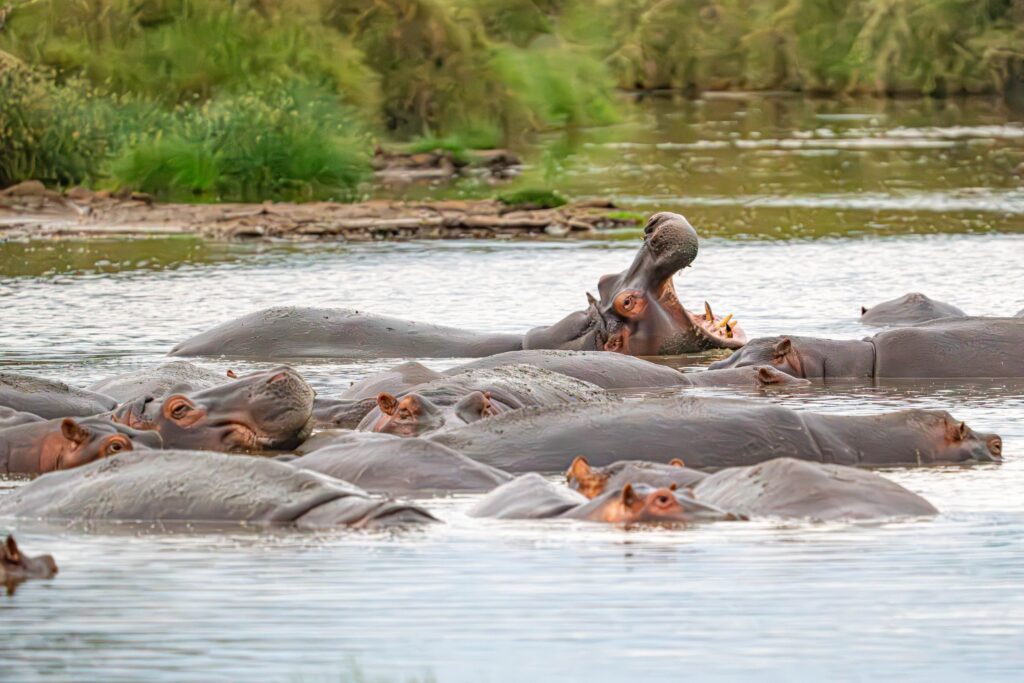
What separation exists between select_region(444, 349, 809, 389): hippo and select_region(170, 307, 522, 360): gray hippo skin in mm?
1816

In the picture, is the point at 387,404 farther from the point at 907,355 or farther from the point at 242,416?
the point at 907,355

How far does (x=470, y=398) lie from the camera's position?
8477 mm

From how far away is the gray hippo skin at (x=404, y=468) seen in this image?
7.35m

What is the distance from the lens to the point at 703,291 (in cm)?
1703

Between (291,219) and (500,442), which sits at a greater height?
(500,442)

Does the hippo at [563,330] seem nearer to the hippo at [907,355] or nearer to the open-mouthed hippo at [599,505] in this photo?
the hippo at [907,355]

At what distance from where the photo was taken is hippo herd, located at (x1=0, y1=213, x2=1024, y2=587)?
6.80 m

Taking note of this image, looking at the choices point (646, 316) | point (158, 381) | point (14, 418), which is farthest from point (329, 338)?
point (14, 418)

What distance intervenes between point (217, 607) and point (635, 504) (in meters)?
1.47

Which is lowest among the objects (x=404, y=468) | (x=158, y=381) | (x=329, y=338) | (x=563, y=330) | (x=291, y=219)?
(x=291, y=219)

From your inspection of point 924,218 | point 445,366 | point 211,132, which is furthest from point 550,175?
point 445,366

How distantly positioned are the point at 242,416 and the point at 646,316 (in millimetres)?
4710

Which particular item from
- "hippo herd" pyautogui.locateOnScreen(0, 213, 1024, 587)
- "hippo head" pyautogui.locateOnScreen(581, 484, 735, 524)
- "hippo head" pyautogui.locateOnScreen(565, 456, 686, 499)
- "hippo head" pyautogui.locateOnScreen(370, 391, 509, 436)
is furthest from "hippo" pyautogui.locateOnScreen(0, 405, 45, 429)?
"hippo head" pyautogui.locateOnScreen(581, 484, 735, 524)

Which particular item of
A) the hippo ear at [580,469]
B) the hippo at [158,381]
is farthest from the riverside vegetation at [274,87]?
the hippo ear at [580,469]
